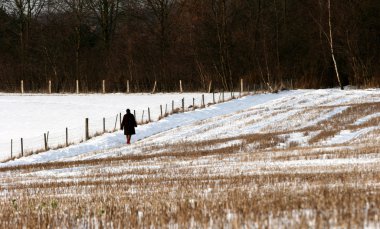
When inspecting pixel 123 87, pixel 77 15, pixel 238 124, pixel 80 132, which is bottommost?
pixel 80 132

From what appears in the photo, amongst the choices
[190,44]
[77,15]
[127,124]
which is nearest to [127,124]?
[127,124]

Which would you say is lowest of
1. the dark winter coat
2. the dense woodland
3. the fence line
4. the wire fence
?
the wire fence

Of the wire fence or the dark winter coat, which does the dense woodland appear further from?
the dark winter coat

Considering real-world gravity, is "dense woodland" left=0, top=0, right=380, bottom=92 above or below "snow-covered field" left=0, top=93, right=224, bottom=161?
above

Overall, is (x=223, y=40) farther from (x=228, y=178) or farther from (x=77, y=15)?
(x=228, y=178)

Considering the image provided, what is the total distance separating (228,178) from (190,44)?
173 ft

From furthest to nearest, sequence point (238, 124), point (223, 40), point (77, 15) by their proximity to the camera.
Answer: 1. point (77, 15)
2. point (223, 40)
3. point (238, 124)

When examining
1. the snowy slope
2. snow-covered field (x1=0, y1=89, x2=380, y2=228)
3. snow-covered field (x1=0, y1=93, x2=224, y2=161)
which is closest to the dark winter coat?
the snowy slope

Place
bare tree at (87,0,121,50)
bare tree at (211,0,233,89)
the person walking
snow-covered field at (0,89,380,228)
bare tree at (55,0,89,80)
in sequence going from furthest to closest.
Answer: bare tree at (87,0,121,50), bare tree at (55,0,89,80), bare tree at (211,0,233,89), the person walking, snow-covered field at (0,89,380,228)

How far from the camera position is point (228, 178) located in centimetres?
1345

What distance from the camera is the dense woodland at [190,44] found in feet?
192

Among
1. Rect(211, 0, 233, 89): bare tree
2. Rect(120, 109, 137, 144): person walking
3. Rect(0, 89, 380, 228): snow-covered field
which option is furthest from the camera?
Rect(211, 0, 233, 89): bare tree

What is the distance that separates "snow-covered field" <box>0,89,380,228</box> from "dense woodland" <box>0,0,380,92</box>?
870 inches

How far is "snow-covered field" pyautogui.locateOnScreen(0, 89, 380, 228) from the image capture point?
286 inches
